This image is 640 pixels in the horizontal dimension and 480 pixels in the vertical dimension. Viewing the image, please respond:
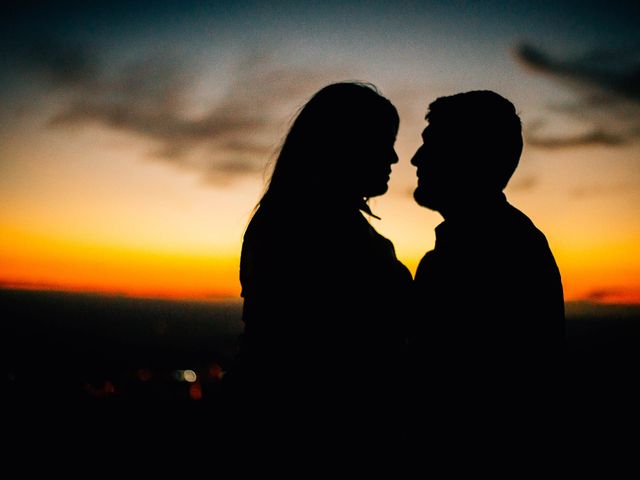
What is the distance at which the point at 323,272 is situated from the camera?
2225mm

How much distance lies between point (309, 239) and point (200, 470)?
144cm

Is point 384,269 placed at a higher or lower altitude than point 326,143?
lower

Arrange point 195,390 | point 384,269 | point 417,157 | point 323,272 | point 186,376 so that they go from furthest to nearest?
point 186,376, point 195,390, point 417,157, point 384,269, point 323,272

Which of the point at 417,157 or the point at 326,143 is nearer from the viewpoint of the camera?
the point at 326,143

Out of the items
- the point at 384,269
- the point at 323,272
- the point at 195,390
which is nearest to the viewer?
the point at 323,272

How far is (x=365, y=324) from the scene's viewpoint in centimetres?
222

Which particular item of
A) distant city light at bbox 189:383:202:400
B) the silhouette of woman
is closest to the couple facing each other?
the silhouette of woman

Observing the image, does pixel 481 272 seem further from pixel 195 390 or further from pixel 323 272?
pixel 195 390

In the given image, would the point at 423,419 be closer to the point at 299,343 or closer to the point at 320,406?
the point at 320,406

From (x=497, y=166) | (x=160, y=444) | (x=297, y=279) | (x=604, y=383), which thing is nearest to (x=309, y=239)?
(x=297, y=279)

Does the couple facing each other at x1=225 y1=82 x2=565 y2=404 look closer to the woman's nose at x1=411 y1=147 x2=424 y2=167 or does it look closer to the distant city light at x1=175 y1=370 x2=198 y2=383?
the woman's nose at x1=411 y1=147 x2=424 y2=167

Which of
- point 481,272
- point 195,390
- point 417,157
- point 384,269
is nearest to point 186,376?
point 195,390

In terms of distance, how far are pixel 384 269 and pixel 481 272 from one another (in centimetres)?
80

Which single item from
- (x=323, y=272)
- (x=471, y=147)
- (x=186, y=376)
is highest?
(x=471, y=147)
